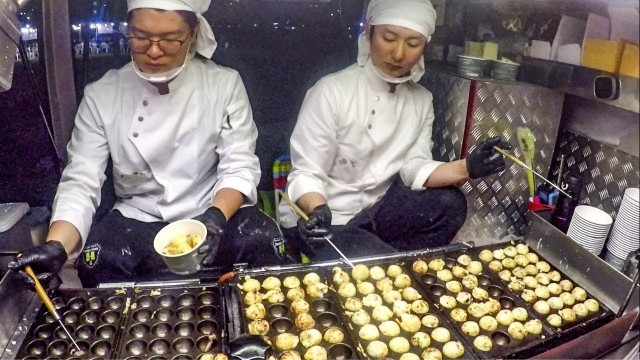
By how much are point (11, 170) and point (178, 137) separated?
101cm

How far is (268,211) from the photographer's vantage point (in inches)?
125

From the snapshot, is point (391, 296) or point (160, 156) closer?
point (391, 296)

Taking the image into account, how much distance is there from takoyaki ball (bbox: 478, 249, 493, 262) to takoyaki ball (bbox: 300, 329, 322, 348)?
869 mm

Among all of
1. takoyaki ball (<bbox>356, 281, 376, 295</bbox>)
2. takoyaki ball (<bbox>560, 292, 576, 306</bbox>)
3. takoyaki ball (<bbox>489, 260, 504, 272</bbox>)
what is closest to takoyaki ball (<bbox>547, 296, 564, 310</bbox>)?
takoyaki ball (<bbox>560, 292, 576, 306</bbox>)

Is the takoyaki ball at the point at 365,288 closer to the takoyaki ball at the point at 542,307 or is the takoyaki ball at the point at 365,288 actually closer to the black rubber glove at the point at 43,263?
the takoyaki ball at the point at 542,307

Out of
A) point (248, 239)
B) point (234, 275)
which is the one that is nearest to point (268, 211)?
point (248, 239)

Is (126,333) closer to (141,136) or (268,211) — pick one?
(141,136)

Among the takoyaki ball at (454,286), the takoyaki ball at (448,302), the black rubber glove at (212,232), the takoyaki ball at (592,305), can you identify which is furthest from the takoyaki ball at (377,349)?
the takoyaki ball at (592,305)

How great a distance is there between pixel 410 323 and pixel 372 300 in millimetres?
176

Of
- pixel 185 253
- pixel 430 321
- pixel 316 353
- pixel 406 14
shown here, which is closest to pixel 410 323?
pixel 430 321

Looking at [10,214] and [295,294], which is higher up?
[10,214]

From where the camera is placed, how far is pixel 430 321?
6.15 ft

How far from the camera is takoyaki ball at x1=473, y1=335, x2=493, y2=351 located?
1750 millimetres

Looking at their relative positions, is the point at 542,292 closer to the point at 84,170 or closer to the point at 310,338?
the point at 310,338
